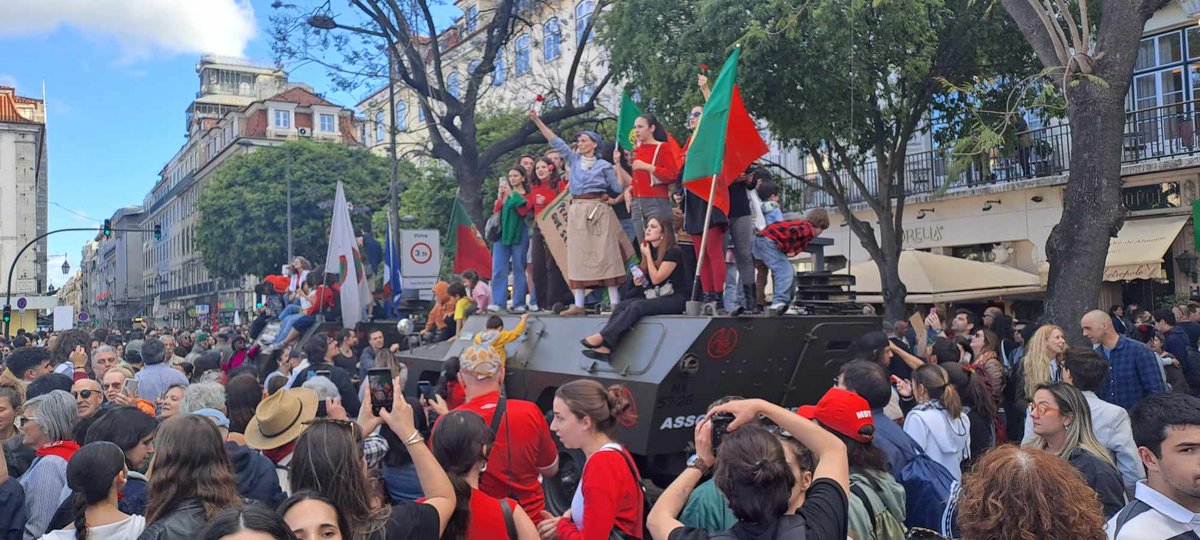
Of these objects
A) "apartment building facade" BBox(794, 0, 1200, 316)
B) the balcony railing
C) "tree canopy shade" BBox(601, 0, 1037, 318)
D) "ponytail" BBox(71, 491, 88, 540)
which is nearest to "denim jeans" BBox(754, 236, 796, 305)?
"ponytail" BBox(71, 491, 88, 540)

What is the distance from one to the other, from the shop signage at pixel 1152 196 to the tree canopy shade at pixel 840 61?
160 inches

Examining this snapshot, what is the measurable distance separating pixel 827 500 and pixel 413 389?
281 inches

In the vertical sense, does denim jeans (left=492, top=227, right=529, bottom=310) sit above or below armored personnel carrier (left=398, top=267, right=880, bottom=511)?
above

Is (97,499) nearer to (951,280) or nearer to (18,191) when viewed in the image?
(951,280)

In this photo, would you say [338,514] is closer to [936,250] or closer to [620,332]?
[620,332]

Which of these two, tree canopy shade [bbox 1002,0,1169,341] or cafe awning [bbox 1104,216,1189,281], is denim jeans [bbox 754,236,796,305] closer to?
tree canopy shade [bbox 1002,0,1169,341]

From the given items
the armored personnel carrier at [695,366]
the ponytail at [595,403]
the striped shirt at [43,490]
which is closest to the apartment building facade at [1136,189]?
the armored personnel carrier at [695,366]

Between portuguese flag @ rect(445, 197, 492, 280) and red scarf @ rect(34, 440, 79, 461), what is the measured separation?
9.03 meters

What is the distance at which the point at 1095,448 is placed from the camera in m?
4.65

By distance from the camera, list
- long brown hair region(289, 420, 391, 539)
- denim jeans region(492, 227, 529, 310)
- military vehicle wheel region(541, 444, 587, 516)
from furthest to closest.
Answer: denim jeans region(492, 227, 529, 310) < military vehicle wheel region(541, 444, 587, 516) < long brown hair region(289, 420, 391, 539)

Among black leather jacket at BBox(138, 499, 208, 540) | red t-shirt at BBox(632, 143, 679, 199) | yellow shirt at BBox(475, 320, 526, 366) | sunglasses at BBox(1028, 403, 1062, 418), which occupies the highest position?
red t-shirt at BBox(632, 143, 679, 199)

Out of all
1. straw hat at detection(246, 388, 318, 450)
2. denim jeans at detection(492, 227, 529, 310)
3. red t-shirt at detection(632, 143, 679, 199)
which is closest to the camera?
straw hat at detection(246, 388, 318, 450)

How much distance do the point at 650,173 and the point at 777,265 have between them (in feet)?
5.18

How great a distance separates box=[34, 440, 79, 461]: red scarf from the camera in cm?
485
